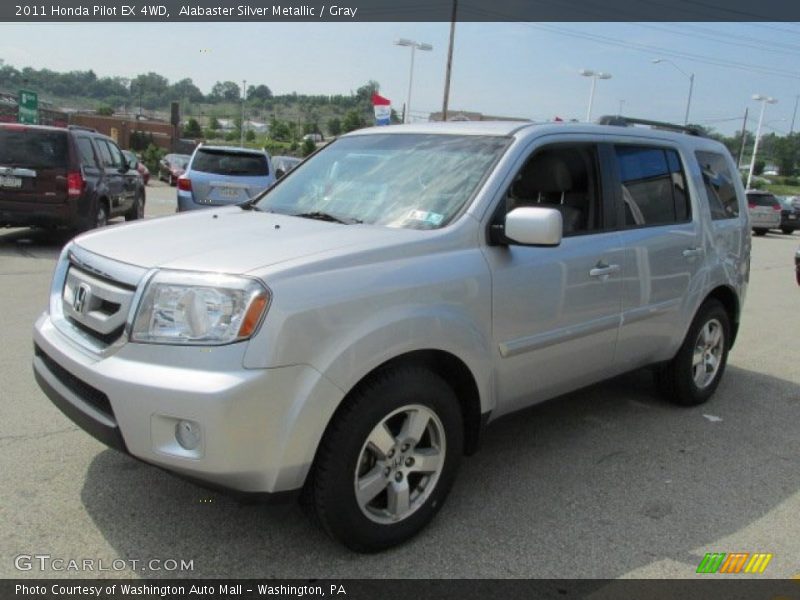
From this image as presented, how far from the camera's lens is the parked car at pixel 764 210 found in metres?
25.7

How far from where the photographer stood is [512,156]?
346cm

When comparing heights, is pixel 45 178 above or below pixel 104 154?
below

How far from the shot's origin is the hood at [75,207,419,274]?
2674 millimetres

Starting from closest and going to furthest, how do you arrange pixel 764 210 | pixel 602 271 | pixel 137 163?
pixel 602 271, pixel 137 163, pixel 764 210

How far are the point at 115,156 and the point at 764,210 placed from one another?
2299cm

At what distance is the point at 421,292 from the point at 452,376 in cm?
50

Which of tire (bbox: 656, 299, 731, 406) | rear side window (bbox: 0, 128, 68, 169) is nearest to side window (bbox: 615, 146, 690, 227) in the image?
tire (bbox: 656, 299, 731, 406)

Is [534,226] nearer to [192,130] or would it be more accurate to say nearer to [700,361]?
[700,361]

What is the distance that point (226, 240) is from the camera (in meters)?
2.96

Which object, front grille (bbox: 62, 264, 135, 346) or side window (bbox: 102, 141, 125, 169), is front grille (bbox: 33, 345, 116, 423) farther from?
side window (bbox: 102, 141, 125, 169)

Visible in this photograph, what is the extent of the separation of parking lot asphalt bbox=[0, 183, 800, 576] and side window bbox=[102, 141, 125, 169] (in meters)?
8.08

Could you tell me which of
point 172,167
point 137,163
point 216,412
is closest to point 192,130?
point 172,167

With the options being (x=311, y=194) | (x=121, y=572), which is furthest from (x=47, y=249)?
(x=121, y=572)

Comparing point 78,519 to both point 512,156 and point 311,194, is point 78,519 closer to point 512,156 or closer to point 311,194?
point 311,194
